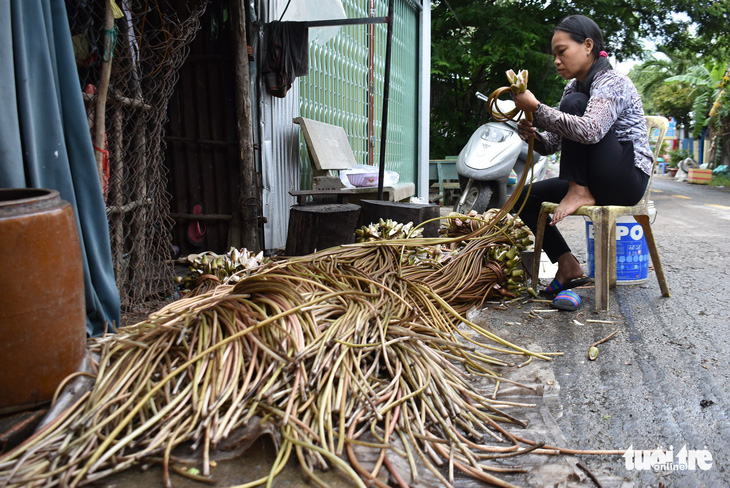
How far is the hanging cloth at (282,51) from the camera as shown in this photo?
16.6 ft

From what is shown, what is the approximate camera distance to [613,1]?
40.0 ft

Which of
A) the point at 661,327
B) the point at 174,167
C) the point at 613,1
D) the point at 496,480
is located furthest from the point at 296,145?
the point at 613,1

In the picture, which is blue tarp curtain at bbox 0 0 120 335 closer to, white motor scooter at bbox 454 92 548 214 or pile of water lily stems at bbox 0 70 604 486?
pile of water lily stems at bbox 0 70 604 486

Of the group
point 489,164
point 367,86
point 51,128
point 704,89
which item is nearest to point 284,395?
point 51,128

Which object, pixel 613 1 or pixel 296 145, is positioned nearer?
pixel 296 145

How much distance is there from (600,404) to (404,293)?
1.10 m

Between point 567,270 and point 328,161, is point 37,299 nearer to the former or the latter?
point 567,270

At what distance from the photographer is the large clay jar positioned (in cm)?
175

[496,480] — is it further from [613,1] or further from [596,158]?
[613,1]

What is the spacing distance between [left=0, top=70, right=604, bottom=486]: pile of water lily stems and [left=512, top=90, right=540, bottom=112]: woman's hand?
140 centimetres

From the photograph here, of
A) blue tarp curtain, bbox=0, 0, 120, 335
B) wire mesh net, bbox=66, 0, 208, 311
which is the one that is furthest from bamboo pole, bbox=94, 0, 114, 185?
blue tarp curtain, bbox=0, 0, 120, 335

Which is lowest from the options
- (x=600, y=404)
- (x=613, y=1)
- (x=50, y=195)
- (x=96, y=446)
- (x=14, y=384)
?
(x=600, y=404)

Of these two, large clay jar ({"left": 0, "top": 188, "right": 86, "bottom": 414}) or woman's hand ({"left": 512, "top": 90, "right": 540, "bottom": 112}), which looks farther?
woman's hand ({"left": 512, "top": 90, "right": 540, "bottom": 112})

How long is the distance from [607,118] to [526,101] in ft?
1.49
